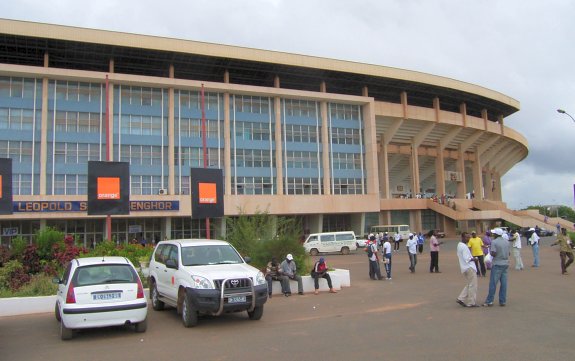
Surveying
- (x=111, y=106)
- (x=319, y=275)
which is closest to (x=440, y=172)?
(x=111, y=106)

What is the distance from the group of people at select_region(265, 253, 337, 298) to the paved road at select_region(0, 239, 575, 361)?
3.21 feet

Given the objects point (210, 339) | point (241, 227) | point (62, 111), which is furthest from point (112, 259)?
point (62, 111)

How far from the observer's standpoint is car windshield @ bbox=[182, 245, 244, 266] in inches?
410

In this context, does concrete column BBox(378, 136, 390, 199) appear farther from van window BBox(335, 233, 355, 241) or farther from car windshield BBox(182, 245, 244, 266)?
car windshield BBox(182, 245, 244, 266)

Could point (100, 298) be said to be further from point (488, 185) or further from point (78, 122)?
point (488, 185)

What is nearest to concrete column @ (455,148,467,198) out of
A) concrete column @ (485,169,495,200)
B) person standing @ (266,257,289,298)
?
concrete column @ (485,169,495,200)

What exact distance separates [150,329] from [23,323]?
339 centimetres

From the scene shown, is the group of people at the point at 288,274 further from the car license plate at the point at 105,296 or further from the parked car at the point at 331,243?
the parked car at the point at 331,243

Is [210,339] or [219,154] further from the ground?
[219,154]

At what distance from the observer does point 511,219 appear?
182ft

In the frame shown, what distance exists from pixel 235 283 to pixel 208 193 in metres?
11.2

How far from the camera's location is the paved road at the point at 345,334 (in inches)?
282

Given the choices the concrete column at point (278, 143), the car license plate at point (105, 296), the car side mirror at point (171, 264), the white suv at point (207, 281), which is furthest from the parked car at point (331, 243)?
the car license plate at point (105, 296)

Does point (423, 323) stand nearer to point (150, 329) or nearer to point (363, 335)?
point (363, 335)
